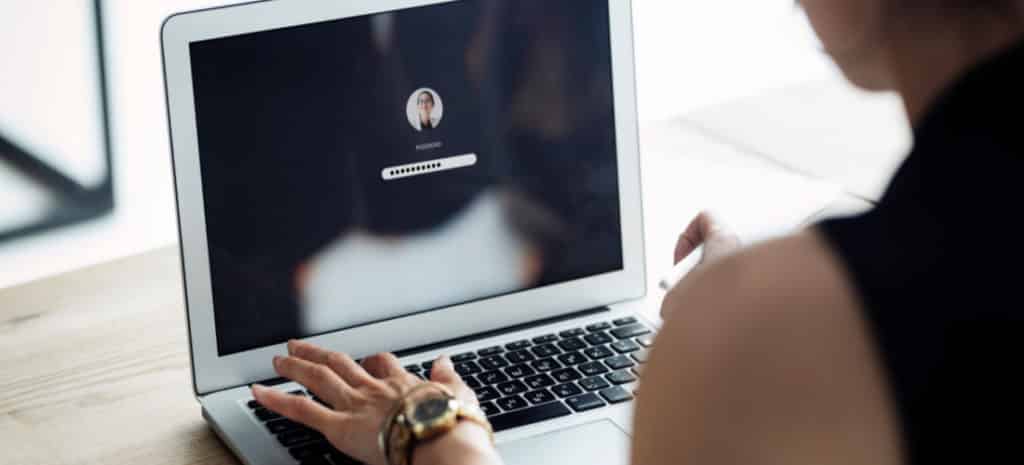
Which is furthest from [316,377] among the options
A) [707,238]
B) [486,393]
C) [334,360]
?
[707,238]

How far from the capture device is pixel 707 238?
1.27 metres

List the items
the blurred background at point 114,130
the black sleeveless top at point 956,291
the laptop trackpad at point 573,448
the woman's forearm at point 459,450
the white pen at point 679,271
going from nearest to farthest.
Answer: the black sleeveless top at point 956,291 → the woman's forearm at point 459,450 → the laptop trackpad at point 573,448 → the white pen at point 679,271 → the blurred background at point 114,130

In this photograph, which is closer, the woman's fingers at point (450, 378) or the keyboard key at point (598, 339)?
the woman's fingers at point (450, 378)

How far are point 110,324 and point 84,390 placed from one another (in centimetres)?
13

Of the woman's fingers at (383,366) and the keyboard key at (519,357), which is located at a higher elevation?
the woman's fingers at (383,366)

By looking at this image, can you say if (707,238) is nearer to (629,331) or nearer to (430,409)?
(629,331)

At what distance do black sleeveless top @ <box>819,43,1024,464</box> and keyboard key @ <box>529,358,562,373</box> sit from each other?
610 mm

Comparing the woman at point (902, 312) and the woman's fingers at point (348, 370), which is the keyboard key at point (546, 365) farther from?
the woman at point (902, 312)

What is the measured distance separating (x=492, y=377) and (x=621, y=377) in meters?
0.11

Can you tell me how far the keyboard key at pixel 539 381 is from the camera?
4.03 ft

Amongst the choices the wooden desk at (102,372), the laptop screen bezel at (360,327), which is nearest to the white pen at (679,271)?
the laptop screen bezel at (360,327)

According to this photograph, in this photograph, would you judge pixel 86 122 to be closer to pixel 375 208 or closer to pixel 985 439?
pixel 375 208

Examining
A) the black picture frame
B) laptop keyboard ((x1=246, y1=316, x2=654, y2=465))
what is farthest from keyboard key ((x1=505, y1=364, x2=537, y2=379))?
the black picture frame

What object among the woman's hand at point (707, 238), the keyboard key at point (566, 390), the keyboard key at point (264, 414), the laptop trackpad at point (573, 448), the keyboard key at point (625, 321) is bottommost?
the laptop trackpad at point (573, 448)
